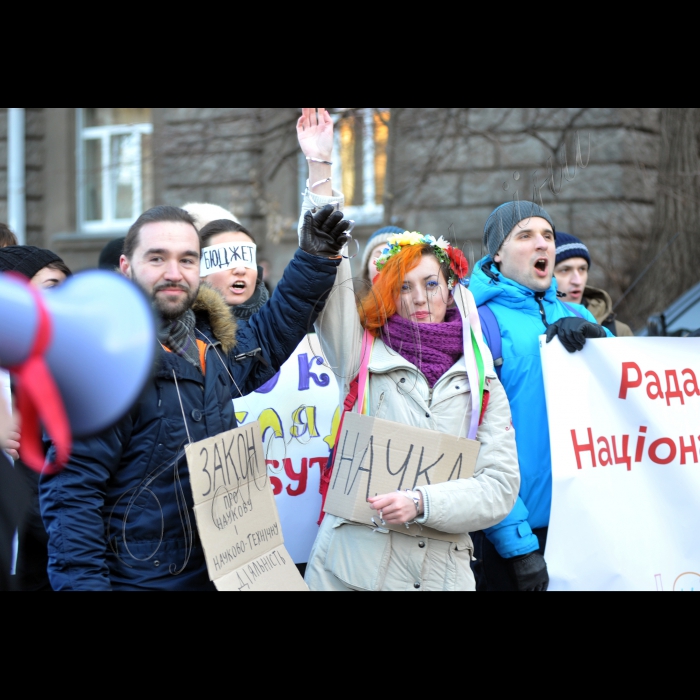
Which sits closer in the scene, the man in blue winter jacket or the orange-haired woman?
the orange-haired woman

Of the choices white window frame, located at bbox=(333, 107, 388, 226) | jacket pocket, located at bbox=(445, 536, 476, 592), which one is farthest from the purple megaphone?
white window frame, located at bbox=(333, 107, 388, 226)

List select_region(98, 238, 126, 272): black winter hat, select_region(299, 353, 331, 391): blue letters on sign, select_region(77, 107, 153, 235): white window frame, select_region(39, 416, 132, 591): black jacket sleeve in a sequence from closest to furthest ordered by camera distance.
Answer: select_region(39, 416, 132, 591): black jacket sleeve, select_region(299, 353, 331, 391): blue letters on sign, select_region(98, 238, 126, 272): black winter hat, select_region(77, 107, 153, 235): white window frame

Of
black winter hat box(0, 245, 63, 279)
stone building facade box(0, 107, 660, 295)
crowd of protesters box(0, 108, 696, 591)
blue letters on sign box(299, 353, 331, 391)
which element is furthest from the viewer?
stone building facade box(0, 107, 660, 295)

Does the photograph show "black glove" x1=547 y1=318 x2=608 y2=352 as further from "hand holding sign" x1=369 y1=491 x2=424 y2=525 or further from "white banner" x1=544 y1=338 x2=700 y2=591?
"hand holding sign" x1=369 y1=491 x2=424 y2=525

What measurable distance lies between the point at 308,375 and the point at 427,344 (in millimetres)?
862

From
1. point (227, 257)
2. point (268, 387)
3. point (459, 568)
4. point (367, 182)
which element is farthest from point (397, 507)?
point (367, 182)

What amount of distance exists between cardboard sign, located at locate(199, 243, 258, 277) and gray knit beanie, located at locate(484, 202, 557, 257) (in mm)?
938

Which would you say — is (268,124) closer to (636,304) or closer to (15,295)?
(636,304)

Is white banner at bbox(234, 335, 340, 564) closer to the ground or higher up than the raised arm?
closer to the ground

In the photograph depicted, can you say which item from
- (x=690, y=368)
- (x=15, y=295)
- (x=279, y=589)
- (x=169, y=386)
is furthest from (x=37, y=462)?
(x=690, y=368)

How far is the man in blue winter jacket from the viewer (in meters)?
3.15

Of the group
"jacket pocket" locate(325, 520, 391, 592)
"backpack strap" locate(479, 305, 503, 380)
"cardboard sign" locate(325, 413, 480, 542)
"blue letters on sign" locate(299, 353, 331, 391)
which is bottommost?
"jacket pocket" locate(325, 520, 391, 592)

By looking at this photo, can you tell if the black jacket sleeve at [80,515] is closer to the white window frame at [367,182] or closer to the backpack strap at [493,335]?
the backpack strap at [493,335]

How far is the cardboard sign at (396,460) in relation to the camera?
2.63m
